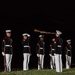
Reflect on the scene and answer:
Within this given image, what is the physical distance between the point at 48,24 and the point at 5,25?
5505mm

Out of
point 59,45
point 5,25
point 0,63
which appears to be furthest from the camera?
point 5,25

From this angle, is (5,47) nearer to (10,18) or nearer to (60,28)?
(10,18)

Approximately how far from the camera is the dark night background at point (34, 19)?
31603 millimetres

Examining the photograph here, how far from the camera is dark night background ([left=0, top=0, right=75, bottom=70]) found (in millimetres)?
31603

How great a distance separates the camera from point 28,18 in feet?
110

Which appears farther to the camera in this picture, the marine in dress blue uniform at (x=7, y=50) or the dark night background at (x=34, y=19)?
the dark night background at (x=34, y=19)

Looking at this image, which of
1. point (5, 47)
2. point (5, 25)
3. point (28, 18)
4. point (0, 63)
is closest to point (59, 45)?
point (5, 47)

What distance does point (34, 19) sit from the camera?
33875 mm

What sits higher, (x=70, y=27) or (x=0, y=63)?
(x=70, y=27)

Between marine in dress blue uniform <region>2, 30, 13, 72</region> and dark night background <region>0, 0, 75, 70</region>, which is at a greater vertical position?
dark night background <region>0, 0, 75, 70</region>

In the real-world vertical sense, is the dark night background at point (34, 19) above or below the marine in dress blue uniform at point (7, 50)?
above

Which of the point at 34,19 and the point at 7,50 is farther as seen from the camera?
the point at 34,19

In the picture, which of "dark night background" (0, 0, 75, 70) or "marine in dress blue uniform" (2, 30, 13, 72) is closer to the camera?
"marine in dress blue uniform" (2, 30, 13, 72)

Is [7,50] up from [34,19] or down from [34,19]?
down
